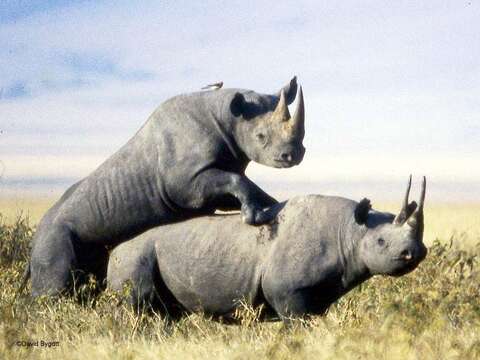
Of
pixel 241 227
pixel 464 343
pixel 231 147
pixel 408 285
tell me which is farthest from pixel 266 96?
pixel 464 343

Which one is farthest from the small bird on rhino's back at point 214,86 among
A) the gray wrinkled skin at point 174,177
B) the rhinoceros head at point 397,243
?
the rhinoceros head at point 397,243

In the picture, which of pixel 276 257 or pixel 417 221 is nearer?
pixel 417 221

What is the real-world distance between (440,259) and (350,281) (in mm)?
2422

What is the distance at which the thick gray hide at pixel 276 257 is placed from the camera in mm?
10906

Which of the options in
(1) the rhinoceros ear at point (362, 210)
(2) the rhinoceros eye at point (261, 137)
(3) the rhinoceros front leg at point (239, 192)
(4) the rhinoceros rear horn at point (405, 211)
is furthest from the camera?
(2) the rhinoceros eye at point (261, 137)

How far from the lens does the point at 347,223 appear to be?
11.1 metres

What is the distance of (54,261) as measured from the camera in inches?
508

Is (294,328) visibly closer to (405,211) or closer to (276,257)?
(276,257)

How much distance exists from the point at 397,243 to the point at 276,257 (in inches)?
45.9

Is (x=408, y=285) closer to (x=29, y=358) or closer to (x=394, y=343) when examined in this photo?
(x=394, y=343)

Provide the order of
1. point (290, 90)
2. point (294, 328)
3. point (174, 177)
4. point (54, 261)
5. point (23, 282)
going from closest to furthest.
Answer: point (294, 328) < point (174, 177) < point (54, 261) < point (290, 90) < point (23, 282)

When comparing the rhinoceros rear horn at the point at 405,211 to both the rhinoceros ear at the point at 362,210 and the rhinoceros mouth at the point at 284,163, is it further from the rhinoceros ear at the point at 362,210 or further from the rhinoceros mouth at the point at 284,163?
the rhinoceros mouth at the point at 284,163

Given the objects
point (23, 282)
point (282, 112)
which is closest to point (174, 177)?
point (282, 112)

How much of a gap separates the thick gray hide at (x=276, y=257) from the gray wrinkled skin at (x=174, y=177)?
1.10 feet
